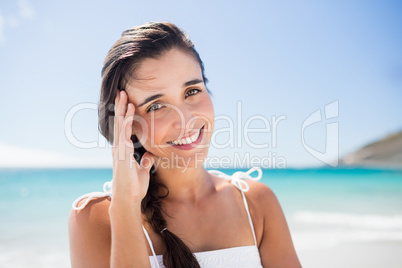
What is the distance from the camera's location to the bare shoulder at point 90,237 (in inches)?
76.5

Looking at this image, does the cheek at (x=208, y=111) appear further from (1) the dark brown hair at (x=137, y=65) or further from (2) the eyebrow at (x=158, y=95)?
(1) the dark brown hair at (x=137, y=65)

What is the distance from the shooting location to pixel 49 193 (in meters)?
13.3

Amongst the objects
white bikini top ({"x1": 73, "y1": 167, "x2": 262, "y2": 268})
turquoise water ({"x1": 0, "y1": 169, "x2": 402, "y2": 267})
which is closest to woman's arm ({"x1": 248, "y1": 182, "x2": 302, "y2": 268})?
white bikini top ({"x1": 73, "y1": 167, "x2": 262, "y2": 268})

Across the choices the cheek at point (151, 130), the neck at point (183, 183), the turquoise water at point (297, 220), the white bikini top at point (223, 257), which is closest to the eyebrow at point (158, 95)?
the cheek at point (151, 130)

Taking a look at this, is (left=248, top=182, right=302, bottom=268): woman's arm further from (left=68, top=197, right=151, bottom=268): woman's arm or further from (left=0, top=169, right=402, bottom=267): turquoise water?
(left=0, top=169, right=402, bottom=267): turquoise water

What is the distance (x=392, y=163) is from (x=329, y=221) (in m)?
31.1

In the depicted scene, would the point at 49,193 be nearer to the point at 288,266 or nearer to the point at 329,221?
the point at 329,221

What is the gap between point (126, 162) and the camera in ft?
6.55

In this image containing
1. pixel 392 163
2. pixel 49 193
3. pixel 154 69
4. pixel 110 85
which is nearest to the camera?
pixel 154 69

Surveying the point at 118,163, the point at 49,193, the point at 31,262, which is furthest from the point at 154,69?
the point at 49,193

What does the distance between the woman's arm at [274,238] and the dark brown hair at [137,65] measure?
590 millimetres

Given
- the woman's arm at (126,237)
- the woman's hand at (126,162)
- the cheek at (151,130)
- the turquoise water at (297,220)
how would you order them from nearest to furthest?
the woman's arm at (126,237) → the woman's hand at (126,162) → the cheek at (151,130) → the turquoise water at (297,220)

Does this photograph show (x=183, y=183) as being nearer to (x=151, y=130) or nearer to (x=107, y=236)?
(x=151, y=130)

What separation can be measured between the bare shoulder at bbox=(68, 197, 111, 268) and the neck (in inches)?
21.9
